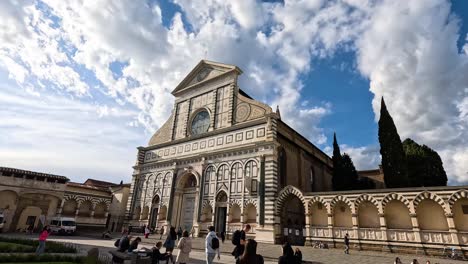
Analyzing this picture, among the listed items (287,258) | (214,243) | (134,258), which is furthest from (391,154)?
(134,258)

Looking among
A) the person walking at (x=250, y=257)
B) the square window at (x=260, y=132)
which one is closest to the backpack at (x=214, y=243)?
the person walking at (x=250, y=257)

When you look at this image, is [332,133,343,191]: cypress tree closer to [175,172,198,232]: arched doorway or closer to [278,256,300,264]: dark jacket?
[175,172,198,232]: arched doorway

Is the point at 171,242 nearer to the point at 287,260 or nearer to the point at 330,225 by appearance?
the point at 287,260

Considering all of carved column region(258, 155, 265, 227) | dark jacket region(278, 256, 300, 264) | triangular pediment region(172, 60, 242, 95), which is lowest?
dark jacket region(278, 256, 300, 264)

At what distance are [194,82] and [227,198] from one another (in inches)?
600

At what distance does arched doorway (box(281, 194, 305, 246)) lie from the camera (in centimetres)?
2174

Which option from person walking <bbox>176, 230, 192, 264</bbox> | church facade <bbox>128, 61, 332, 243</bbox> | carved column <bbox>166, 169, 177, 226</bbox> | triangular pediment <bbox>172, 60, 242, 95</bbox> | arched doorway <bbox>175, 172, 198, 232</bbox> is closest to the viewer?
person walking <bbox>176, 230, 192, 264</bbox>

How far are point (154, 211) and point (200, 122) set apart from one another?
37.1 ft

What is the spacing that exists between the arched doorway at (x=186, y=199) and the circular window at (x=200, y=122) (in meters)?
4.95

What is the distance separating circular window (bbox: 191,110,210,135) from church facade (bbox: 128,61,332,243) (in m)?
0.12

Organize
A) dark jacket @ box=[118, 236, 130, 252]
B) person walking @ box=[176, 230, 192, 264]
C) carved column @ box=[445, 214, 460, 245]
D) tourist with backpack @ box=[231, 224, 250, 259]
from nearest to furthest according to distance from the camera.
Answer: tourist with backpack @ box=[231, 224, 250, 259], person walking @ box=[176, 230, 192, 264], dark jacket @ box=[118, 236, 130, 252], carved column @ box=[445, 214, 460, 245]

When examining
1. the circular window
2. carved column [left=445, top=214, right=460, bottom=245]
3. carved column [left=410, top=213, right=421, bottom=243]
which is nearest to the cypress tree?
carved column [left=410, top=213, right=421, bottom=243]

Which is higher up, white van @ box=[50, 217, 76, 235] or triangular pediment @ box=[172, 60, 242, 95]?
triangular pediment @ box=[172, 60, 242, 95]

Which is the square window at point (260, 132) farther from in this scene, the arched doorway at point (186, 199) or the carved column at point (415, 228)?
the carved column at point (415, 228)
